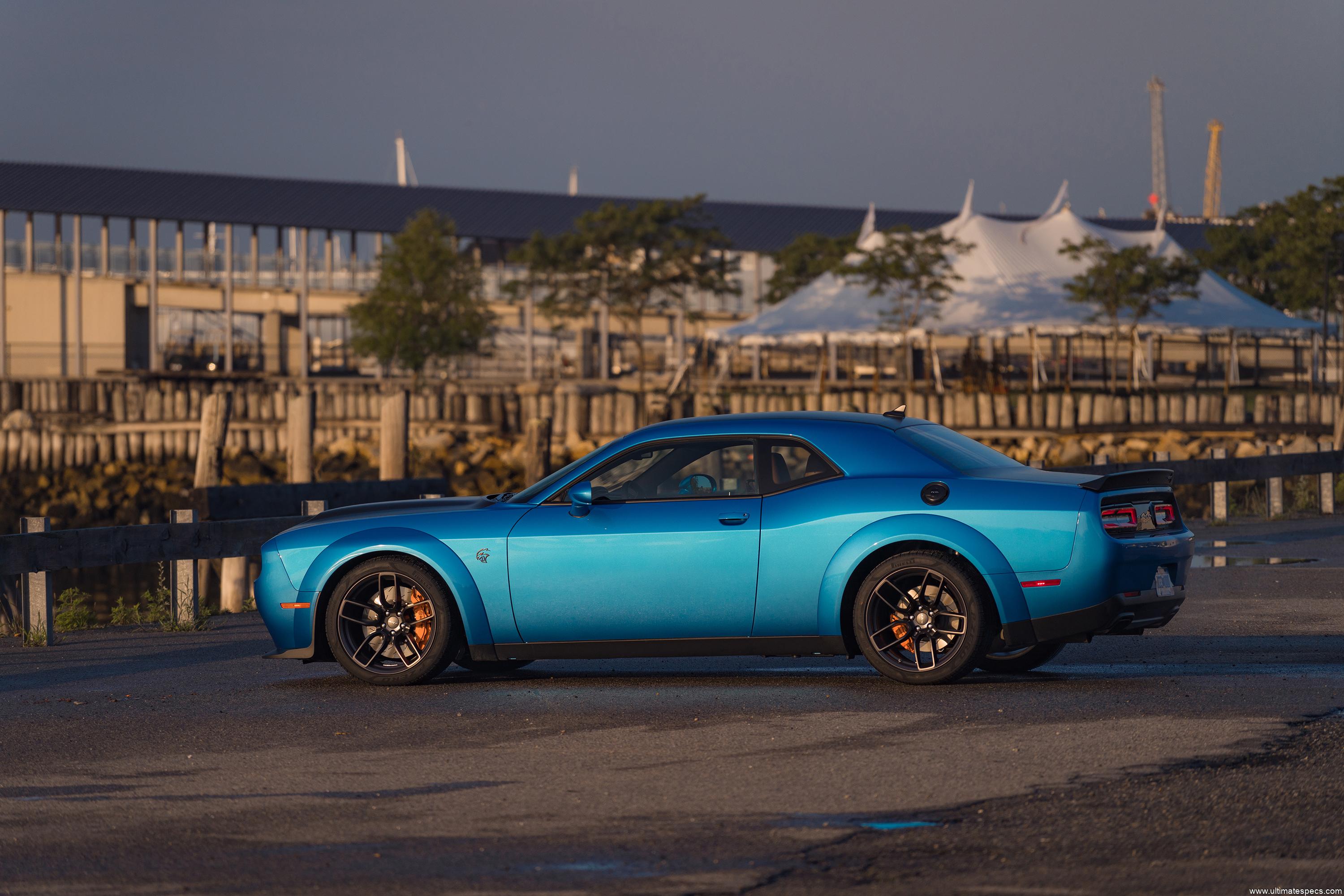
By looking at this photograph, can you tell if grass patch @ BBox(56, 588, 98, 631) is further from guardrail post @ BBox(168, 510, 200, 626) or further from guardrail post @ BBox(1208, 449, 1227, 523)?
guardrail post @ BBox(1208, 449, 1227, 523)

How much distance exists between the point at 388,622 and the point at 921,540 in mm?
3021

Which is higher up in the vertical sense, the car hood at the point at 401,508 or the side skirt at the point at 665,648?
the car hood at the point at 401,508

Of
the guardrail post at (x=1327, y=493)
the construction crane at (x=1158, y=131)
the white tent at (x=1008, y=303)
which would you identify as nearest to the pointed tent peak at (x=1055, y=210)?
the white tent at (x=1008, y=303)

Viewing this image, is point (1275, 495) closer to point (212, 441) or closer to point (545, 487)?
point (212, 441)

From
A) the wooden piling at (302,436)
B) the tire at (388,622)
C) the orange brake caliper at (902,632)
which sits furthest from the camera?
the wooden piling at (302,436)

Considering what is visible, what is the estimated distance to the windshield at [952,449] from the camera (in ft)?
28.4

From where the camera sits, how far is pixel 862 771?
6.35m

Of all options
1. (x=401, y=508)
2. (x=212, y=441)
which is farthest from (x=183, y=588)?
(x=212, y=441)

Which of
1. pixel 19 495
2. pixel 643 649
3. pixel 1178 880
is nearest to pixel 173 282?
pixel 19 495

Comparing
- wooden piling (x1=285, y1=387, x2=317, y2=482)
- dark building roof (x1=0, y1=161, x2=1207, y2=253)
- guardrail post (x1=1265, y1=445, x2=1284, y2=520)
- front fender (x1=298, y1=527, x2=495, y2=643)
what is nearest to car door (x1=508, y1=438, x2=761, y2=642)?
front fender (x1=298, y1=527, x2=495, y2=643)

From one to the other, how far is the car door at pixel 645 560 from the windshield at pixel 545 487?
8 centimetres

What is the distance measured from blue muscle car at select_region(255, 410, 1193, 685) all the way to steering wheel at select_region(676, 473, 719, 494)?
0.08 ft

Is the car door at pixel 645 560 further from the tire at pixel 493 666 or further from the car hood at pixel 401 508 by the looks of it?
the tire at pixel 493 666

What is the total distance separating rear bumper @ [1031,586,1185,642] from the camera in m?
8.12
